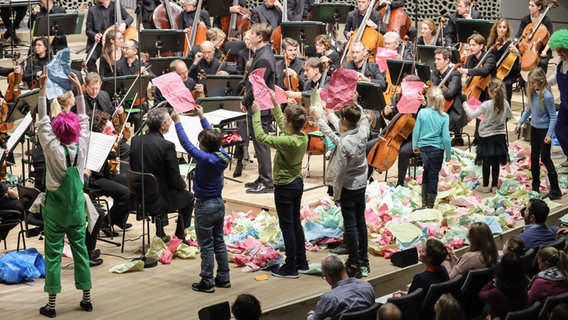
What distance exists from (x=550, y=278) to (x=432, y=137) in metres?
2.71

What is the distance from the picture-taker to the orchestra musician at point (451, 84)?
1035cm

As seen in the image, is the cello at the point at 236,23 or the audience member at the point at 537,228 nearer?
the audience member at the point at 537,228

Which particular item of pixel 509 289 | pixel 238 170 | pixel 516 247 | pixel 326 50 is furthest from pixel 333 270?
pixel 326 50

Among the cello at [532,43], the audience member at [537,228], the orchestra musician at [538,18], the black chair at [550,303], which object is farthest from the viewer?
the orchestra musician at [538,18]

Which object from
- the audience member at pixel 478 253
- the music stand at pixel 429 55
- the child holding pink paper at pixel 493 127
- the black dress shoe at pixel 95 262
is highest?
the music stand at pixel 429 55

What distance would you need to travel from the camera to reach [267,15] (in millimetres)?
13281

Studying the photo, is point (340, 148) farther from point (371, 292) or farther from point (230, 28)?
point (230, 28)

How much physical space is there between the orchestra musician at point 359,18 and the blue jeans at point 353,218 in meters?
5.28

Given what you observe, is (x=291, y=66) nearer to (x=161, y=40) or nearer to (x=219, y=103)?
(x=219, y=103)

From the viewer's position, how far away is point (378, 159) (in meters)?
9.65

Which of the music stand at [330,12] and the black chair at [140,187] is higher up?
the music stand at [330,12]

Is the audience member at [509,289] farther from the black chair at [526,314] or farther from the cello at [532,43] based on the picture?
the cello at [532,43]

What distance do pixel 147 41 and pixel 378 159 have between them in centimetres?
360

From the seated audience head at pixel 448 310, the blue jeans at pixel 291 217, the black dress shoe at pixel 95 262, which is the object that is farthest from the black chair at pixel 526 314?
the black dress shoe at pixel 95 262
